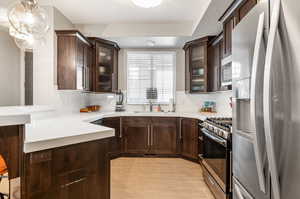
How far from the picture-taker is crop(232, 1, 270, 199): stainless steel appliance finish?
99 cm

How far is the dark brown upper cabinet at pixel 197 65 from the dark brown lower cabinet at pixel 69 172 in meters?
2.77

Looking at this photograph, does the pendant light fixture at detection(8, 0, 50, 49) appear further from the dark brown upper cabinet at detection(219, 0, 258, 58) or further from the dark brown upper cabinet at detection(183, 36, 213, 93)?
the dark brown upper cabinet at detection(183, 36, 213, 93)

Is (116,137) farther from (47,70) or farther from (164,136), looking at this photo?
(47,70)

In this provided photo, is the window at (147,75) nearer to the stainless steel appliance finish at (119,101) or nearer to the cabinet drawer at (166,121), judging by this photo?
the stainless steel appliance finish at (119,101)

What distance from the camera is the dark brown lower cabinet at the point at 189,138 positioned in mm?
3484

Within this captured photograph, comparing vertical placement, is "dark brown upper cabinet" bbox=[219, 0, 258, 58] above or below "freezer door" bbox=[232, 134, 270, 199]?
above

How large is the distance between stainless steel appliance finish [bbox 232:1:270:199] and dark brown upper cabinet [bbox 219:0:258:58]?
2.62 feet

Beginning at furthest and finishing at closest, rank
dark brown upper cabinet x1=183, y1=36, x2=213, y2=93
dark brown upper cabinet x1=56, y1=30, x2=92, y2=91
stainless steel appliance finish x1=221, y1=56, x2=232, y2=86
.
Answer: dark brown upper cabinet x1=183, y1=36, x2=213, y2=93
dark brown upper cabinet x1=56, y1=30, x2=92, y2=91
stainless steel appliance finish x1=221, y1=56, x2=232, y2=86

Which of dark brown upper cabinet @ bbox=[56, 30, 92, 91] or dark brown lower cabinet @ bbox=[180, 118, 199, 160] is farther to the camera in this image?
dark brown lower cabinet @ bbox=[180, 118, 199, 160]

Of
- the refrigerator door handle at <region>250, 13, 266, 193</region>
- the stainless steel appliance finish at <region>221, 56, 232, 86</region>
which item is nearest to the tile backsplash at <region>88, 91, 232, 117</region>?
the stainless steel appliance finish at <region>221, 56, 232, 86</region>

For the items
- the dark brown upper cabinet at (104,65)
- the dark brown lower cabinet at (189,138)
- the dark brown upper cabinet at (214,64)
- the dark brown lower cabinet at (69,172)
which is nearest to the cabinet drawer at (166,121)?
the dark brown lower cabinet at (189,138)

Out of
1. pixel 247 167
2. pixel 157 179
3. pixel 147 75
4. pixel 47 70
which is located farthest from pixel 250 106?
pixel 147 75

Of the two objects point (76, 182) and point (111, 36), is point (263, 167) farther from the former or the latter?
point (111, 36)

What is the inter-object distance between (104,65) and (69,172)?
9.76 feet
